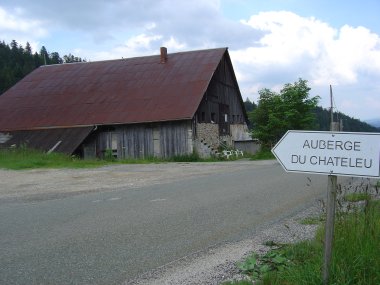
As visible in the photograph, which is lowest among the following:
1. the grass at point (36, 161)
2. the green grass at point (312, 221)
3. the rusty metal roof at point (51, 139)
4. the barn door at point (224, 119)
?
the green grass at point (312, 221)

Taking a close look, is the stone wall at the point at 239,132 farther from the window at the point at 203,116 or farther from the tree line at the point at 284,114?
the window at the point at 203,116

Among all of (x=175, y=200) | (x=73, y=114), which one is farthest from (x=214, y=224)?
(x=73, y=114)

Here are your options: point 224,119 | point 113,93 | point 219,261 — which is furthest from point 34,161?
point 219,261

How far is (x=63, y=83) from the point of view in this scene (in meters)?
36.4

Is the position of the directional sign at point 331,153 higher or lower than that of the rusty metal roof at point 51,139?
lower

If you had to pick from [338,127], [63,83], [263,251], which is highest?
[63,83]

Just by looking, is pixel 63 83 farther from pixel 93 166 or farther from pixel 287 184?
pixel 287 184

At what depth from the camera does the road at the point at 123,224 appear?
5410 mm

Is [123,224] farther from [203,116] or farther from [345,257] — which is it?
[203,116]

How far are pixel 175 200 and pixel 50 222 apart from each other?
9.82 ft

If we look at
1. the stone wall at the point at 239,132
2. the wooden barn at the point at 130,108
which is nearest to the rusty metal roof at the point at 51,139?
the wooden barn at the point at 130,108

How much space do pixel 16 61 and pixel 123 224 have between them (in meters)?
89.9

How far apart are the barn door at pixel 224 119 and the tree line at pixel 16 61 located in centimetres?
3721

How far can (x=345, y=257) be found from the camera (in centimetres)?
425
